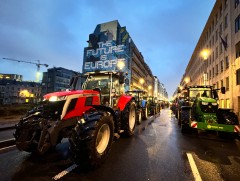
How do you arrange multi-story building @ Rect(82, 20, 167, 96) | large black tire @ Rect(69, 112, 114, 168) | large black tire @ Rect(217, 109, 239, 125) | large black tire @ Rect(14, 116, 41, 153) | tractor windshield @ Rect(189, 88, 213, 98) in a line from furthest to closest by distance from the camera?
1. multi-story building @ Rect(82, 20, 167, 96)
2. tractor windshield @ Rect(189, 88, 213, 98)
3. large black tire @ Rect(217, 109, 239, 125)
4. large black tire @ Rect(14, 116, 41, 153)
5. large black tire @ Rect(69, 112, 114, 168)

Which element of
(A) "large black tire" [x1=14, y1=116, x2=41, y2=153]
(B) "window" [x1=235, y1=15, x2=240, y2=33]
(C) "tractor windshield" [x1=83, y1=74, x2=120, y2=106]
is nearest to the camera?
(A) "large black tire" [x1=14, y1=116, x2=41, y2=153]

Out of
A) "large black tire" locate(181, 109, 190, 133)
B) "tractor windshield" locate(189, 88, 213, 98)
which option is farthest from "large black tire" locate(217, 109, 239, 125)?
"tractor windshield" locate(189, 88, 213, 98)

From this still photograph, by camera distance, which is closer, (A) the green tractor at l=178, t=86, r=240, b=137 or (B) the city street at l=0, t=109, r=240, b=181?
(B) the city street at l=0, t=109, r=240, b=181

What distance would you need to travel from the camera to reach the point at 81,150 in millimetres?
3625

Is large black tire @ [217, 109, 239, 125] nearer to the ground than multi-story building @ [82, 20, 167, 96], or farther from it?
nearer to the ground

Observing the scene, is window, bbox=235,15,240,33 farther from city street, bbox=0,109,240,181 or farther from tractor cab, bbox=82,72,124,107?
tractor cab, bbox=82,72,124,107

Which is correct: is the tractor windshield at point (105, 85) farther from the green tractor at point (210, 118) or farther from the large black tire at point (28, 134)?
the green tractor at point (210, 118)

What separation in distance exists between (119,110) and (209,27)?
37.7m

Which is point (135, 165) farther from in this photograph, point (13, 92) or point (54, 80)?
point (13, 92)

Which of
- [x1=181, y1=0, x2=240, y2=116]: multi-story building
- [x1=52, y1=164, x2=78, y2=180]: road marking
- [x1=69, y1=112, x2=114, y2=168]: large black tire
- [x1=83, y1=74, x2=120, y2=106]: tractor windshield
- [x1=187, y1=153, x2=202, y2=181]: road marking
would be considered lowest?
[x1=52, y1=164, x2=78, y2=180]: road marking

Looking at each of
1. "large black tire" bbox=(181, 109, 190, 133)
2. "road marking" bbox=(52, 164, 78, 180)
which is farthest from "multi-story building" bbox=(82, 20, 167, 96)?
"road marking" bbox=(52, 164, 78, 180)

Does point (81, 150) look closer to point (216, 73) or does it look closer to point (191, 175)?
point (191, 175)

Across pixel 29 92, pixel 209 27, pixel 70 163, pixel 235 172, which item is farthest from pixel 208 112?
pixel 29 92

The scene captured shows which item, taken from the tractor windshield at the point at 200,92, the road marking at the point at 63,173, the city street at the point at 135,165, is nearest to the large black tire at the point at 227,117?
the city street at the point at 135,165
